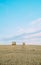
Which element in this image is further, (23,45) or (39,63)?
(23,45)

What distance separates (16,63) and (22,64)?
0.64 meters

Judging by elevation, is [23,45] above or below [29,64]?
above

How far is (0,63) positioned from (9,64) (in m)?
1.02

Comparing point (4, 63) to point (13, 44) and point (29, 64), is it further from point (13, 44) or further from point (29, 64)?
point (13, 44)

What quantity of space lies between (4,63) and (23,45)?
21.1 m

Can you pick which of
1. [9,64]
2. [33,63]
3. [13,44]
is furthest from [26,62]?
[13,44]

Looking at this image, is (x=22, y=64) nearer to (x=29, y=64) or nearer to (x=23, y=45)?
(x=29, y=64)

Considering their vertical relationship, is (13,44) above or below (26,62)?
above

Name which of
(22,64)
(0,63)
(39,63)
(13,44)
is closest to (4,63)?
(0,63)

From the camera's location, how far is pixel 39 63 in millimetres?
14453

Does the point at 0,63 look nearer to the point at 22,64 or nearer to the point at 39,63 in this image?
the point at 22,64

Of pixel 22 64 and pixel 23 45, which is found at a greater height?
pixel 23 45

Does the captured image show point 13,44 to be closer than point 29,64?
No

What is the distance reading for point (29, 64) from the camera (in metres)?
13.9
